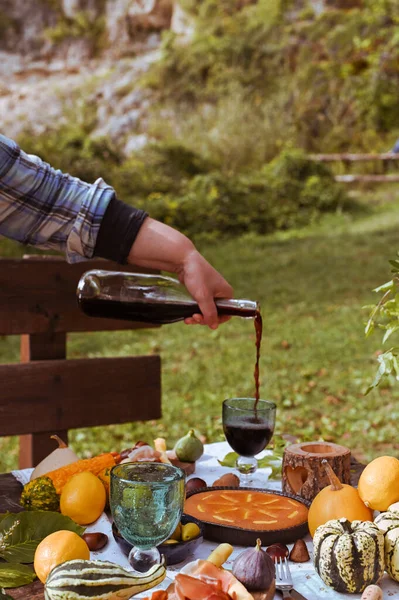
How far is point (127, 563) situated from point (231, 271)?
6.55m

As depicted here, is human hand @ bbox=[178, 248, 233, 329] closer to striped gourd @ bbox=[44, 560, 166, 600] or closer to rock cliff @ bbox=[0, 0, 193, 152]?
striped gourd @ bbox=[44, 560, 166, 600]

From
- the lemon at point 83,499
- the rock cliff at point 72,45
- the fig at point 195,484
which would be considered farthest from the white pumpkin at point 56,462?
the rock cliff at point 72,45

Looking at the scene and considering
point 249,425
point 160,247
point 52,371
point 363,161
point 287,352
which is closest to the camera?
point 249,425

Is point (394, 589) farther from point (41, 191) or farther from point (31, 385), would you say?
point (31, 385)

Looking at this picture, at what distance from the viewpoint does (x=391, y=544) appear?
120 centimetres

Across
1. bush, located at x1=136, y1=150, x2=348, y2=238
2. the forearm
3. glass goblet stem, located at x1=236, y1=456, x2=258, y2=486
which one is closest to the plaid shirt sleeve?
the forearm

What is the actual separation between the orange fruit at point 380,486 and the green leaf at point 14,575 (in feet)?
2.01

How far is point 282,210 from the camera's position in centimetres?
1015

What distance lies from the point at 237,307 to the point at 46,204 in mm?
646

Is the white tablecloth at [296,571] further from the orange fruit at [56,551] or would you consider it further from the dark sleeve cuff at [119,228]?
the dark sleeve cuff at [119,228]

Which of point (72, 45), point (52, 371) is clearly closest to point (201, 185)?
point (52, 371)

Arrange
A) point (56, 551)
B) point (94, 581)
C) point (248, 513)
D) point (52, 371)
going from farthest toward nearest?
point (52, 371) → point (248, 513) → point (56, 551) → point (94, 581)

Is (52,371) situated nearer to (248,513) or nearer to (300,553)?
(248,513)

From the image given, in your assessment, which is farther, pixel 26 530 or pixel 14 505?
pixel 14 505
